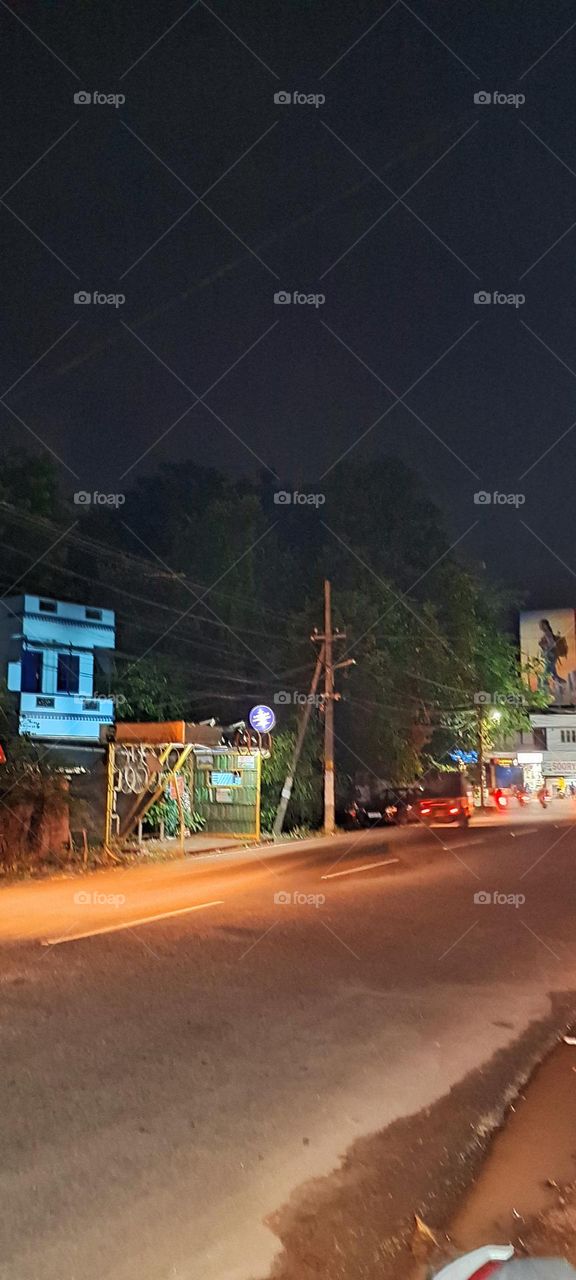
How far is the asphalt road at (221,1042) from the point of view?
13.8 ft

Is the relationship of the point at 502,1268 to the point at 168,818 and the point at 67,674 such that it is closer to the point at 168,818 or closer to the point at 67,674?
the point at 168,818

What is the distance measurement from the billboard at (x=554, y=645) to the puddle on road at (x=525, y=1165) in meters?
63.7

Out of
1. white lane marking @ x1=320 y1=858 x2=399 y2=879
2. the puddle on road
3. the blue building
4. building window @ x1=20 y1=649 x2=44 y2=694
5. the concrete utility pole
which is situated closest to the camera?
the puddle on road

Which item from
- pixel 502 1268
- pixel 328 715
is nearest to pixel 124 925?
pixel 502 1268

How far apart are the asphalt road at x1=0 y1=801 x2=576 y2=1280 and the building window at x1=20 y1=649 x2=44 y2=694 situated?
11.8 m

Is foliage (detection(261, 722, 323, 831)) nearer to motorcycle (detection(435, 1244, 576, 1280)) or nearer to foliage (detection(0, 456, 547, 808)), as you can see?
foliage (detection(0, 456, 547, 808))

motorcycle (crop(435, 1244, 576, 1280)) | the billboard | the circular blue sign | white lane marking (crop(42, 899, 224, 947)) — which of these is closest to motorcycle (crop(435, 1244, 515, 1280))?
motorcycle (crop(435, 1244, 576, 1280))

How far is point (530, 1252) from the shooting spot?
3.97 metres

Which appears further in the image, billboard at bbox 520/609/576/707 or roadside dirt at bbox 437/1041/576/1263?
billboard at bbox 520/609/576/707

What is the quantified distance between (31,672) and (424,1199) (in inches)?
892

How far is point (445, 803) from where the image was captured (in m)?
31.1

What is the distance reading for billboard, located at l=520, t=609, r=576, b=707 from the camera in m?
68.8

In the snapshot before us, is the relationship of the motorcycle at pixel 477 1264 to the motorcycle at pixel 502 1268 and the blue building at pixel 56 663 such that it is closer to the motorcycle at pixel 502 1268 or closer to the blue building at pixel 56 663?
the motorcycle at pixel 502 1268

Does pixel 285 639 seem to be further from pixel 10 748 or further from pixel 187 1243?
pixel 187 1243
